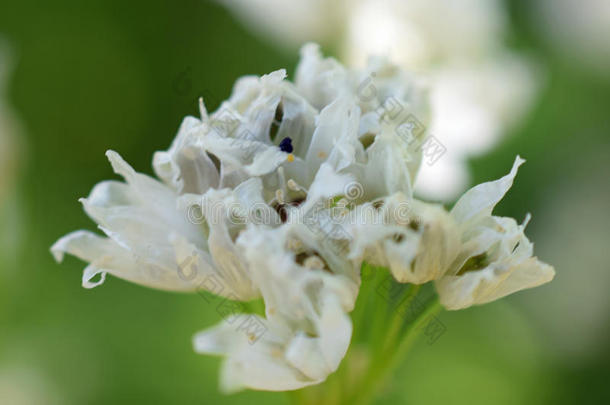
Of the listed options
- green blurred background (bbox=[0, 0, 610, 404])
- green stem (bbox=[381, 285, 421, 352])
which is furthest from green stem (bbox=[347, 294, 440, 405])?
green blurred background (bbox=[0, 0, 610, 404])

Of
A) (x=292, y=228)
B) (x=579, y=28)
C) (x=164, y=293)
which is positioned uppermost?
(x=579, y=28)

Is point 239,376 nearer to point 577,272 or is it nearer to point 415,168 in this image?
point 415,168

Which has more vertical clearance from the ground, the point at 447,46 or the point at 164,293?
the point at 447,46

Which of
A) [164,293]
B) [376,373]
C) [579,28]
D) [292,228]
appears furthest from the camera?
[579,28]

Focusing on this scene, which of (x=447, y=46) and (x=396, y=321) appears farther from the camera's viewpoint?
(x=447, y=46)

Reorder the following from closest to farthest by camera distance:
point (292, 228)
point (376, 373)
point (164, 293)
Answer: point (292, 228) < point (376, 373) < point (164, 293)

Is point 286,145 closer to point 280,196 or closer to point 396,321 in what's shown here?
point 280,196

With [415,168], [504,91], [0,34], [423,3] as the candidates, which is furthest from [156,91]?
[415,168]

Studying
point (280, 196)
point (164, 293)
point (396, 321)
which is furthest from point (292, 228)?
point (164, 293)
